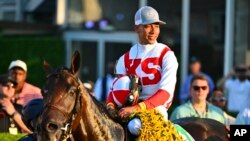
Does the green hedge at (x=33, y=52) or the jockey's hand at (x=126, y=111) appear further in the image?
the green hedge at (x=33, y=52)

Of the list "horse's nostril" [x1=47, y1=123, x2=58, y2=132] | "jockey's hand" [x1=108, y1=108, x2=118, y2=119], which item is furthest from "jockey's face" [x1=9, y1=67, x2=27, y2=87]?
"horse's nostril" [x1=47, y1=123, x2=58, y2=132]

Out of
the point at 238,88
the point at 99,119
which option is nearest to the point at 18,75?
the point at 99,119

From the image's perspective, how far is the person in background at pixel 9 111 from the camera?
8719 millimetres

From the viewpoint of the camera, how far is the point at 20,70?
9.36 m

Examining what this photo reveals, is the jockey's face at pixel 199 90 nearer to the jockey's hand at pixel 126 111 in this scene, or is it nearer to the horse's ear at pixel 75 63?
the jockey's hand at pixel 126 111

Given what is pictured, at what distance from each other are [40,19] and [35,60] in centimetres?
343

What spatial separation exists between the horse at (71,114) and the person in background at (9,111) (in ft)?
10.8

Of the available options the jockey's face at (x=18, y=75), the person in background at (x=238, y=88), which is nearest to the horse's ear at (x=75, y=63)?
the jockey's face at (x=18, y=75)

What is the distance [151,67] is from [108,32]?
13614mm

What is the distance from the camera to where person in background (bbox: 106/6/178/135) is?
5773 mm

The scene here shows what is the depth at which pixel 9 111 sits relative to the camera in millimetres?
8797

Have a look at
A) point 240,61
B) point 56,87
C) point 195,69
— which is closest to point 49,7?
point 240,61

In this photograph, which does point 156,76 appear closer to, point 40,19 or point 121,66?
point 121,66

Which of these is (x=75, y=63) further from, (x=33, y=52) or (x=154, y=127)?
(x=33, y=52)
